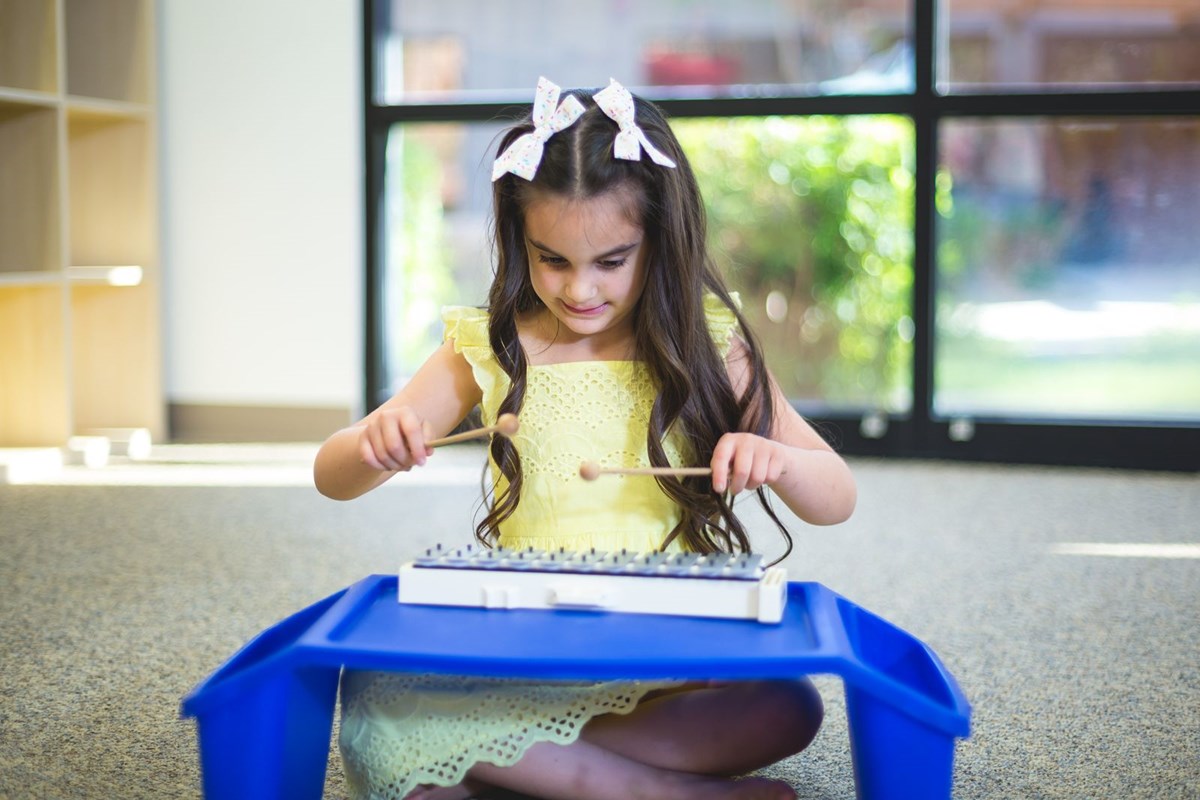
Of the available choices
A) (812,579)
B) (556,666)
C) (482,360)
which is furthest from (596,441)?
(812,579)

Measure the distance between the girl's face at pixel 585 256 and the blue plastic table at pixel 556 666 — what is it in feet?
1.02

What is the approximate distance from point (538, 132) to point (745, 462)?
0.34 m

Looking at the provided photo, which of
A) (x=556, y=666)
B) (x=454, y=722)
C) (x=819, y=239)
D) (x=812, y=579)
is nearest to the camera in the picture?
(x=556, y=666)

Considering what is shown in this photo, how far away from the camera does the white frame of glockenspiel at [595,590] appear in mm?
907

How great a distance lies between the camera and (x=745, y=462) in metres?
1.01

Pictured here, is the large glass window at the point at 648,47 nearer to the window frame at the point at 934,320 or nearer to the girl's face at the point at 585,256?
the window frame at the point at 934,320

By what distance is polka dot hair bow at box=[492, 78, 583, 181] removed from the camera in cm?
113

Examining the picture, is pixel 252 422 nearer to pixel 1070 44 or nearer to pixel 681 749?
pixel 1070 44

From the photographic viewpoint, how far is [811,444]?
1.18 metres

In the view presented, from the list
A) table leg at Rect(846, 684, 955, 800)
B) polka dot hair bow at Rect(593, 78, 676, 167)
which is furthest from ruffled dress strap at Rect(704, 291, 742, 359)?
table leg at Rect(846, 684, 955, 800)

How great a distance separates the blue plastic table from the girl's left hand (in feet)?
0.33

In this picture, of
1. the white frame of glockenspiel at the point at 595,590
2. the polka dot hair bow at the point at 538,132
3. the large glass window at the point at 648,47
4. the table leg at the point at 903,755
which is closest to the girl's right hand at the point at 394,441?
the white frame of glockenspiel at the point at 595,590

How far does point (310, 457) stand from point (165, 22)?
1046mm

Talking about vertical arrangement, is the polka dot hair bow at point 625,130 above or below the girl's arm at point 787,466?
above
